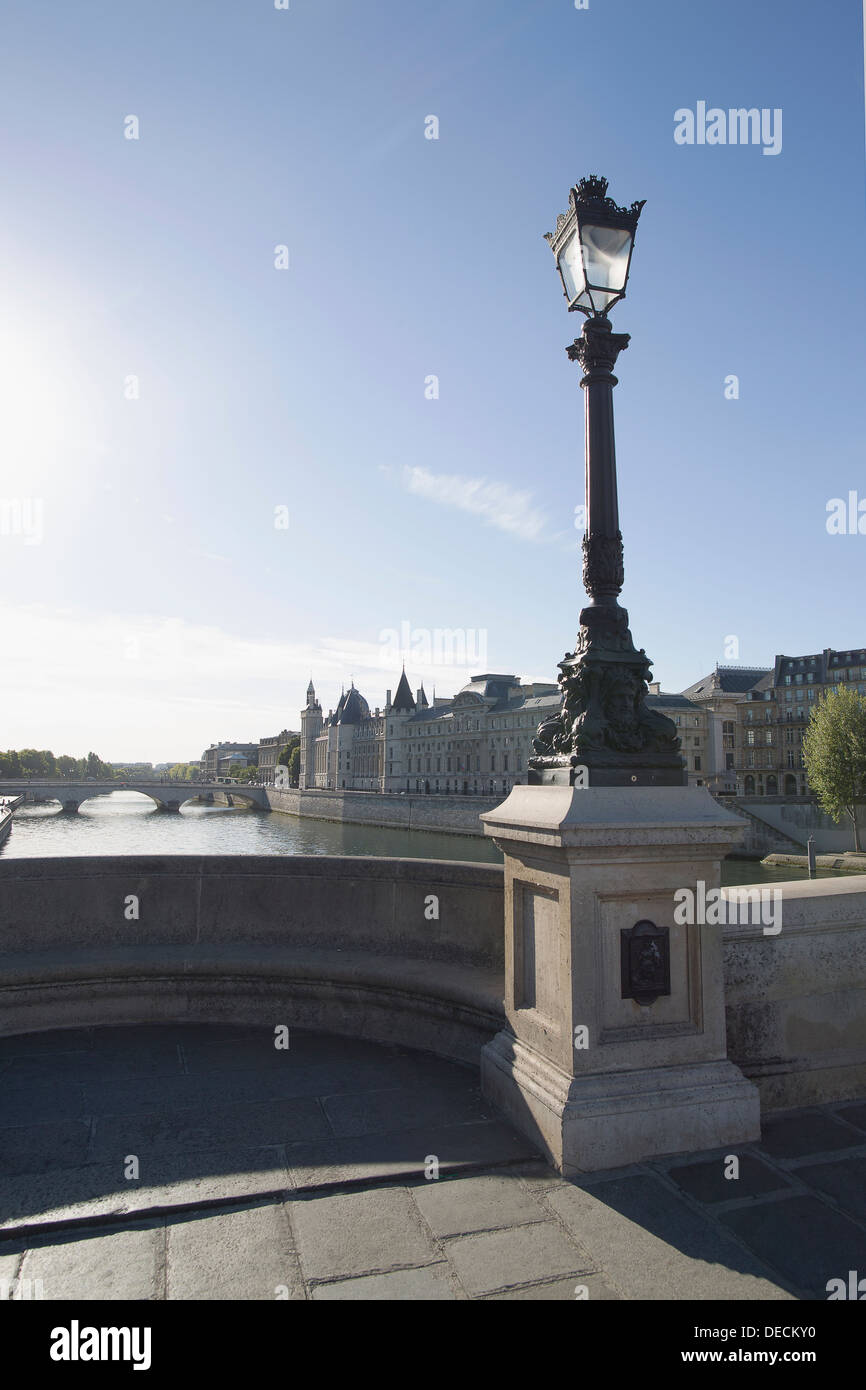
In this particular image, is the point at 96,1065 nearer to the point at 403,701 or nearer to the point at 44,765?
the point at 403,701

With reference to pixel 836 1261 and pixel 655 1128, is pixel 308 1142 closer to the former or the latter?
pixel 655 1128

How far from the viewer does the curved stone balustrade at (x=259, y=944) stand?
16.2ft

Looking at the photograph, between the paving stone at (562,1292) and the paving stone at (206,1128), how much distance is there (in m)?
1.32

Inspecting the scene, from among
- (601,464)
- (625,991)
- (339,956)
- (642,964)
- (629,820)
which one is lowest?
(339,956)

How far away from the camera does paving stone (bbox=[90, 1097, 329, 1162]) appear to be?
11.6ft

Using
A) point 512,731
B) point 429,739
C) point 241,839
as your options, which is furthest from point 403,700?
point 241,839

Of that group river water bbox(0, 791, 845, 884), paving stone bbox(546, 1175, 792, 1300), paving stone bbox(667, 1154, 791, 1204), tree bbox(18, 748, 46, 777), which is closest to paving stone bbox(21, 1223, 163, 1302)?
paving stone bbox(546, 1175, 792, 1300)

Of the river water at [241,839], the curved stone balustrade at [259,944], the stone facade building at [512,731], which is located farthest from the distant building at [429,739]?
the curved stone balustrade at [259,944]

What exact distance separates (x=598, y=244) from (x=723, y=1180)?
419cm

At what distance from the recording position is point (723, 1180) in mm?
3252

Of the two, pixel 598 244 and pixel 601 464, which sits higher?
pixel 598 244

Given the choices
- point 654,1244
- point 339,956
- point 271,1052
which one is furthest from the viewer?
point 339,956

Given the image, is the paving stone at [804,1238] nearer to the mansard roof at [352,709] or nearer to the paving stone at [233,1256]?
the paving stone at [233,1256]

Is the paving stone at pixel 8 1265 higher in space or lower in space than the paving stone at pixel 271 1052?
higher
